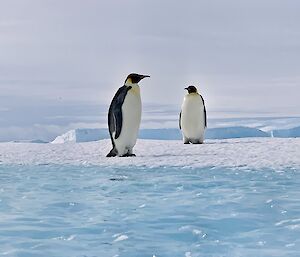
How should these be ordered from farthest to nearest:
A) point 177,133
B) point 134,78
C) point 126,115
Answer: point 177,133 → point 134,78 → point 126,115

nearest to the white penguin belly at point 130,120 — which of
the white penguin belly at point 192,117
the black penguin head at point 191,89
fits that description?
the white penguin belly at point 192,117

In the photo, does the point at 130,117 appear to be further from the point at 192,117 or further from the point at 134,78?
the point at 192,117

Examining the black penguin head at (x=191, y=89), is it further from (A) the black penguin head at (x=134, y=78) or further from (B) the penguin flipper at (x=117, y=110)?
(B) the penguin flipper at (x=117, y=110)

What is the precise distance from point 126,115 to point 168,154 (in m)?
0.91

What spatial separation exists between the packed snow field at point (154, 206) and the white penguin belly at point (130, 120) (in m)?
0.81

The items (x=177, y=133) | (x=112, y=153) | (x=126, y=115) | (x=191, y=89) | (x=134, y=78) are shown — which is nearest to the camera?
(x=126, y=115)

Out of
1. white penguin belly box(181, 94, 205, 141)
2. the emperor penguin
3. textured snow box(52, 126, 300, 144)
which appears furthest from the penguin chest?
textured snow box(52, 126, 300, 144)

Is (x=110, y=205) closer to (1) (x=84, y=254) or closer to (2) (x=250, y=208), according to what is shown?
(2) (x=250, y=208)

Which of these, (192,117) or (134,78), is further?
(192,117)

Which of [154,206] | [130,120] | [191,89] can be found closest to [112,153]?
[130,120]

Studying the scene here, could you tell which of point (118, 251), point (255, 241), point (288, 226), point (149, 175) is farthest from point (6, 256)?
point (149, 175)

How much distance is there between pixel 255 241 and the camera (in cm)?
390

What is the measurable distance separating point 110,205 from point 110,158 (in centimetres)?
409

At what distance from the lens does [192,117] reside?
38.3 ft
